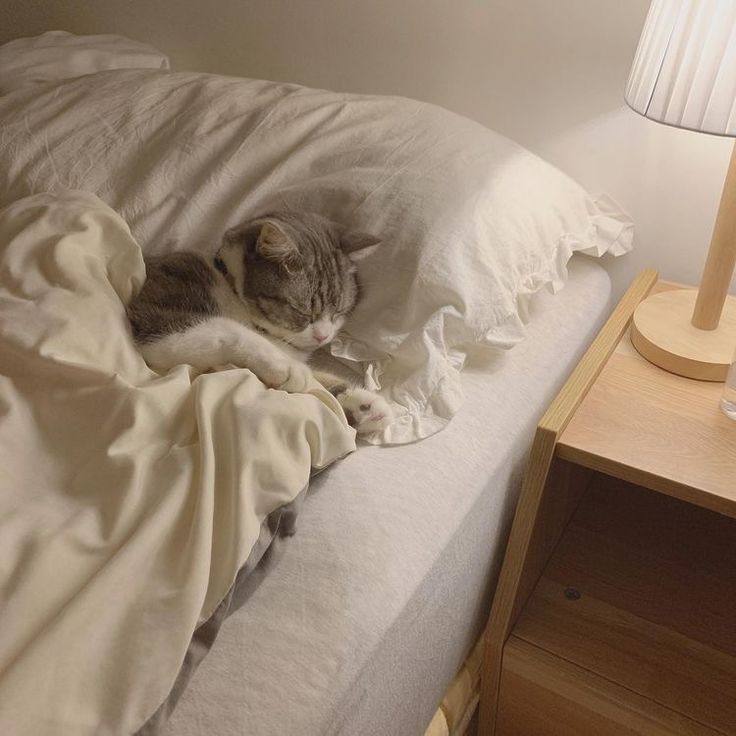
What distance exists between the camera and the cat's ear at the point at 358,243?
0.98m

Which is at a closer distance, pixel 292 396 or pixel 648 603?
pixel 292 396

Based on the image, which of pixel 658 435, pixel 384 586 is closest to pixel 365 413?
pixel 384 586

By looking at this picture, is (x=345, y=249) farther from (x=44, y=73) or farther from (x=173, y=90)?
(x=44, y=73)

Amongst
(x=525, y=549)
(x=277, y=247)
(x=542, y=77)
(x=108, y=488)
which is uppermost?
(x=542, y=77)

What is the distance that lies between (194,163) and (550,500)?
773 millimetres

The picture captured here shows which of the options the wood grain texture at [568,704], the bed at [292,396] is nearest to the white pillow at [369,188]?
the bed at [292,396]

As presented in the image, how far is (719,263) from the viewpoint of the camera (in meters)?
0.94

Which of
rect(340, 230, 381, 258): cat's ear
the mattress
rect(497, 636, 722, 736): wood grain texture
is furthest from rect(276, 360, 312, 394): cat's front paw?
rect(497, 636, 722, 736): wood grain texture

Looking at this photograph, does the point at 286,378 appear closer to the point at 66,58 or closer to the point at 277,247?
the point at 277,247

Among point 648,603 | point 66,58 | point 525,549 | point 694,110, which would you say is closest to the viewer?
point 694,110

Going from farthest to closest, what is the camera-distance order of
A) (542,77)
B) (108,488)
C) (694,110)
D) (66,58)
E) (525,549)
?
1. (66,58)
2. (542,77)
3. (525,549)
4. (694,110)
5. (108,488)

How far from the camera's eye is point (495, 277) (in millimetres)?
953

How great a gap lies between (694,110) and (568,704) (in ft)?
2.52

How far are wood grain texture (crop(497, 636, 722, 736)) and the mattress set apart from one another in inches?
3.2
